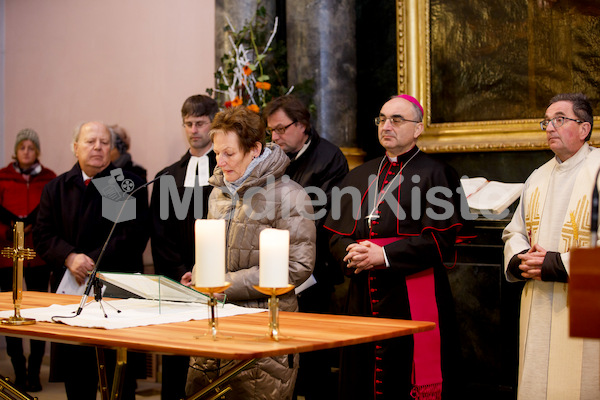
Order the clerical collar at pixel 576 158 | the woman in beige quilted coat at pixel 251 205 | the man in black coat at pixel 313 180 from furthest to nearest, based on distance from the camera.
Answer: the man in black coat at pixel 313 180, the clerical collar at pixel 576 158, the woman in beige quilted coat at pixel 251 205

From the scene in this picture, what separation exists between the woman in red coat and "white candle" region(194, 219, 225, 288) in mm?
3737

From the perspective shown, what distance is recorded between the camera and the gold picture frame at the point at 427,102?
200 inches

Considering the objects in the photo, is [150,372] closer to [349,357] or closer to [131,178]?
[131,178]

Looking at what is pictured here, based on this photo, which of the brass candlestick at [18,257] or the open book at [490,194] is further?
the open book at [490,194]

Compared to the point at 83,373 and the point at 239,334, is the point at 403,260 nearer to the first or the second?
→ the point at 239,334

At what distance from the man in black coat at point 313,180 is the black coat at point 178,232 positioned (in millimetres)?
508

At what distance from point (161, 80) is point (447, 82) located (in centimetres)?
248

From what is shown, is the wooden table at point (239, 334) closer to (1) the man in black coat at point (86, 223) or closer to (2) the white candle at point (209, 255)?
(2) the white candle at point (209, 255)

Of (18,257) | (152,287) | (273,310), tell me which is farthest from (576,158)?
(18,257)

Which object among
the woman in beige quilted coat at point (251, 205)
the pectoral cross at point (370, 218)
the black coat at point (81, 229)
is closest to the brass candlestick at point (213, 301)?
the woman in beige quilted coat at point (251, 205)

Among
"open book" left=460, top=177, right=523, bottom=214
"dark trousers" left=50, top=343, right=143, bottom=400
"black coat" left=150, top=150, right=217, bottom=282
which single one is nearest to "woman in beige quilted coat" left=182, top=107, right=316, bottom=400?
"black coat" left=150, top=150, right=217, bottom=282

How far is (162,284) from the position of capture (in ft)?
9.57

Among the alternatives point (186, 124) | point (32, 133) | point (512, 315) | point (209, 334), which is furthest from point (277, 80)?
point (209, 334)

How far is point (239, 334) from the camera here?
2504 millimetres
